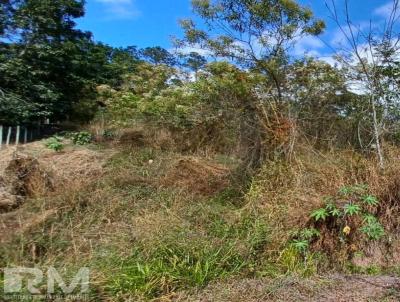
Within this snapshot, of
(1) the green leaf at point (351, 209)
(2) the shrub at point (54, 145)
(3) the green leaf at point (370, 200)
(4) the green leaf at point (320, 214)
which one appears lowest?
(4) the green leaf at point (320, 214)

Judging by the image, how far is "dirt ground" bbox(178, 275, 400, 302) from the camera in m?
3.37

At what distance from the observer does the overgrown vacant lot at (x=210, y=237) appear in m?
3.48

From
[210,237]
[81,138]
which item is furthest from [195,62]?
[210,237]

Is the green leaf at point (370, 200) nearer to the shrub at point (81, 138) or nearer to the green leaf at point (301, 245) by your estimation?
the green leaf at point (301, 245)

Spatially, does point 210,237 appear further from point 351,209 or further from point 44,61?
point 44,61

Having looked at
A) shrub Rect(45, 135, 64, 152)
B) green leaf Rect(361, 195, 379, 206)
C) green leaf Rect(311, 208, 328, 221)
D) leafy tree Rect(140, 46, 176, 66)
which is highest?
leafy tree Rect(140, 46, 176, 66)

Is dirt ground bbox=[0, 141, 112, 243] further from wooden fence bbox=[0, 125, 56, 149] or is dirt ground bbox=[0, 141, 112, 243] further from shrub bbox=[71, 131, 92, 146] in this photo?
wooden fence bbox=[0, 125, 56, 149]

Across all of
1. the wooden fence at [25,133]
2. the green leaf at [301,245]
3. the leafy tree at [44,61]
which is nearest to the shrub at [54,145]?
the wooden fence at [25,133]

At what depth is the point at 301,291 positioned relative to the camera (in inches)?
138

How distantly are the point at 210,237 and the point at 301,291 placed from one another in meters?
1.08

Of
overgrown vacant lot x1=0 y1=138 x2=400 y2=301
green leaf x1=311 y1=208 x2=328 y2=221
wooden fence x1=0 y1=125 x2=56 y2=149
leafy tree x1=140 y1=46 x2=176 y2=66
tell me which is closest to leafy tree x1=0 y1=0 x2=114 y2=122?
wooden fence x1=0 y1=125 x2=56 y2=149

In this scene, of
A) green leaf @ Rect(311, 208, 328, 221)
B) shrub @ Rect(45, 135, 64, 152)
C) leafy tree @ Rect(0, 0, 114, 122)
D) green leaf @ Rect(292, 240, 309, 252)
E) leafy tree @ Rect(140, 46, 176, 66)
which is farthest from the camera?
leafy tree @ Rect(140, 46, 176, 66)

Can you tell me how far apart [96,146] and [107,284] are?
20.8 feet

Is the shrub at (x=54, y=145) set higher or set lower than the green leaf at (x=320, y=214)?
higher
